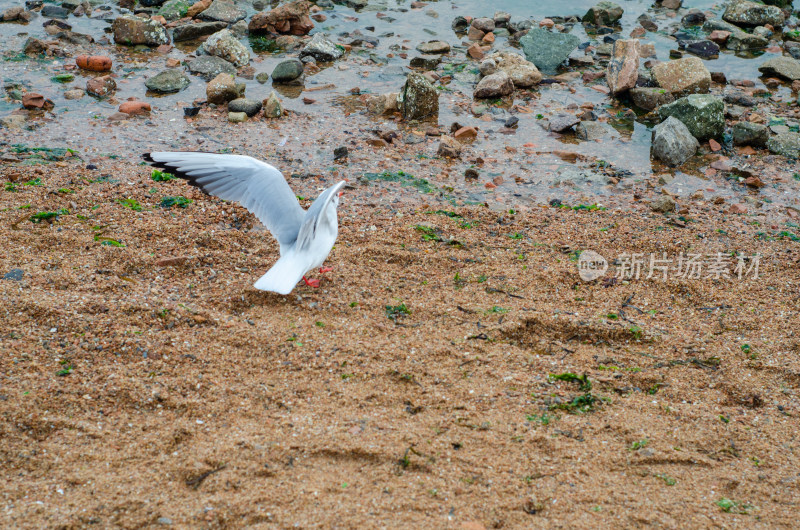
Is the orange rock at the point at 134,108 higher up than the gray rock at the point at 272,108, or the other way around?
the gray rock at the point at 272,108

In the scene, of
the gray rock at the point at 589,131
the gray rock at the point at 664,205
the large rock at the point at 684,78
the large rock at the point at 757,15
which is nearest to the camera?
the gray rock at the point at 664,205


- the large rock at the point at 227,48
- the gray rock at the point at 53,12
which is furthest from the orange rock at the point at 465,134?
the gray rock at the point at 53,12

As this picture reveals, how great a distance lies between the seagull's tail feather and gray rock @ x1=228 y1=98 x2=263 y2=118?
11.0 ft

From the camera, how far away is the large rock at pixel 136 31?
332 inches

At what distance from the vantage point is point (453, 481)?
3.00m

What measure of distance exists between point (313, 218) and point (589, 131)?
4176 millimetres

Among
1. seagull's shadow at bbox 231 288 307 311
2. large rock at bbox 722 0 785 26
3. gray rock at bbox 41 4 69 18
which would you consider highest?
large rock at bbox 722 0 785 26

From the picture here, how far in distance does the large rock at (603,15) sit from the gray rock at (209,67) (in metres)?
5.50

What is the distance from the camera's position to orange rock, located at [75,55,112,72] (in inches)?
305

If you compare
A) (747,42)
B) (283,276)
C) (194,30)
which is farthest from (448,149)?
(747,42)

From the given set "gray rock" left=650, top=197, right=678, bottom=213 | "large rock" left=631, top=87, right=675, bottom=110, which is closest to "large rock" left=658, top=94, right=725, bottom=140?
"large rock" left=631, top=87, right=675, bottom=110

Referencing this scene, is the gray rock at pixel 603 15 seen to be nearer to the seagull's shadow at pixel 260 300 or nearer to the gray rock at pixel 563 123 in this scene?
the gray rock at pixel 563 123

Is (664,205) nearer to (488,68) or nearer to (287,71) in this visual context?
(488,68)

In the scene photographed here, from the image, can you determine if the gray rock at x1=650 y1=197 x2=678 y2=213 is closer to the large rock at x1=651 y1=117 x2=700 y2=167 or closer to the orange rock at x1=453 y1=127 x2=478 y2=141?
the large rock at x1=651 y1=117 x2=700 y2=167
